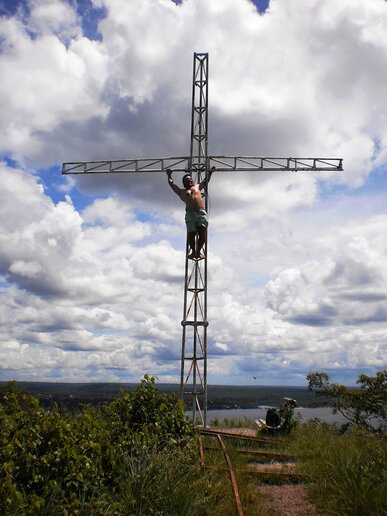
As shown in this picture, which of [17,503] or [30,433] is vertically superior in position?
[30,433]

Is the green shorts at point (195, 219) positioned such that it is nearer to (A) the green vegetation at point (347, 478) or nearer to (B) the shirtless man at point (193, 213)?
(B) the shirtless man at point (193, 213)

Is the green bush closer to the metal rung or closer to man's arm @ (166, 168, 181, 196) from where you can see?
the metal rung

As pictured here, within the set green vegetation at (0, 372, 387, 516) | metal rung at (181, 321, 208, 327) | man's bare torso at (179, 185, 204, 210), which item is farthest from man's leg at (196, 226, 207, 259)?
green vegetation at (0, 372, 387, 516)

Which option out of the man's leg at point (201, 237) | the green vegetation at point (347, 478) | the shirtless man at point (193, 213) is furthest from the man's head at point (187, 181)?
the green vegetation at point (347, 478)

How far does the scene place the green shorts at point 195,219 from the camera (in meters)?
13.3

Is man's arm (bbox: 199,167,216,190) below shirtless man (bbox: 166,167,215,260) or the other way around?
the other way around

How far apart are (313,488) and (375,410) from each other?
9.62 meters

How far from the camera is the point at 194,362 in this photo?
13.1 metres

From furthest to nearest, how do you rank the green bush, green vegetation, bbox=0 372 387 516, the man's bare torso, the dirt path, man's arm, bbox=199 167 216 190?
man's arm, bbox=199 167 216 190, the man's bare torso, the dirt path, green vegetation, bbox=0 372 387 516, the green bush

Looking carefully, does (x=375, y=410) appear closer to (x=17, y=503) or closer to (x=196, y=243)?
(x=196, y=243)

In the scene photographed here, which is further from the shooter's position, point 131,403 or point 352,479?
point 131,403

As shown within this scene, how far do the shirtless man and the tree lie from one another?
8029 millimetres

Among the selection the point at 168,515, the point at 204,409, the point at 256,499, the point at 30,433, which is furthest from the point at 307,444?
the point at 30,433

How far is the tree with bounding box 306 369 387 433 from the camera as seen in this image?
15320 millimetres
